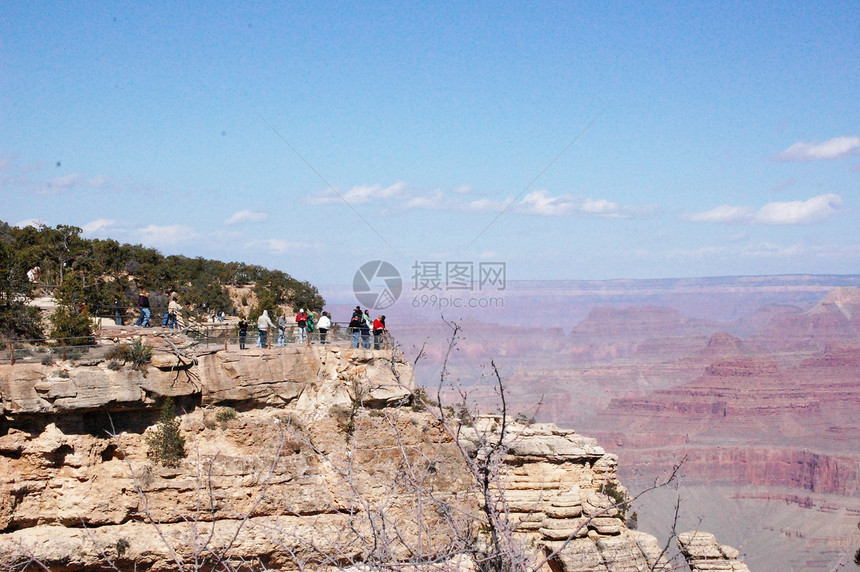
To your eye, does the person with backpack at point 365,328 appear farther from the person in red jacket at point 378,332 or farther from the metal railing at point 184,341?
the person in red jacket at point 378,332

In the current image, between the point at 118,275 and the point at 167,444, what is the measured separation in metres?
15.3

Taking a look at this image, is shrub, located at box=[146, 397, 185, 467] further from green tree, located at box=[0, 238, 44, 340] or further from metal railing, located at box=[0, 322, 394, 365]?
green tree, located at box=[0, 238, 44, 340]

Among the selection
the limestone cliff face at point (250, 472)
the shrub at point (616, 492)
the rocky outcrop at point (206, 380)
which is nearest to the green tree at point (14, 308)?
the rocky outcrop at point (206, 380)

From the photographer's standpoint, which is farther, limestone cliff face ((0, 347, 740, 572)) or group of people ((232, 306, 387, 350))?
group of people ((232, 306, 387, 350))

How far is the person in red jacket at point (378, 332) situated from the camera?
775 inches

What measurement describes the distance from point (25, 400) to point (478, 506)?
399 inches

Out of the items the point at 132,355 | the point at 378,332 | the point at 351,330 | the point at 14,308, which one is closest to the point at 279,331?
the point at 351,330

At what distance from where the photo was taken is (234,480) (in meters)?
16.7

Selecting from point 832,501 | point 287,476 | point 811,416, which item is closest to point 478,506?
point 287,476

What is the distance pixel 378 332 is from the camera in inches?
783

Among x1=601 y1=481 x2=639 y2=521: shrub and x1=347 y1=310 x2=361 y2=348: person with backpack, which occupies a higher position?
x1=347 y1=310 x2=361 y2=348: person with backpack

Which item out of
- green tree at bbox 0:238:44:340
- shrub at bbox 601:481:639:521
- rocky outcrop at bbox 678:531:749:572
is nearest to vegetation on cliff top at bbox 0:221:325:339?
green tree at bbox 0:238:44:340

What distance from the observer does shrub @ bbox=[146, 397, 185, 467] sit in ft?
55.1

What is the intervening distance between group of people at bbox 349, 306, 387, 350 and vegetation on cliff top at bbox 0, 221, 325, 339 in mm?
7469
